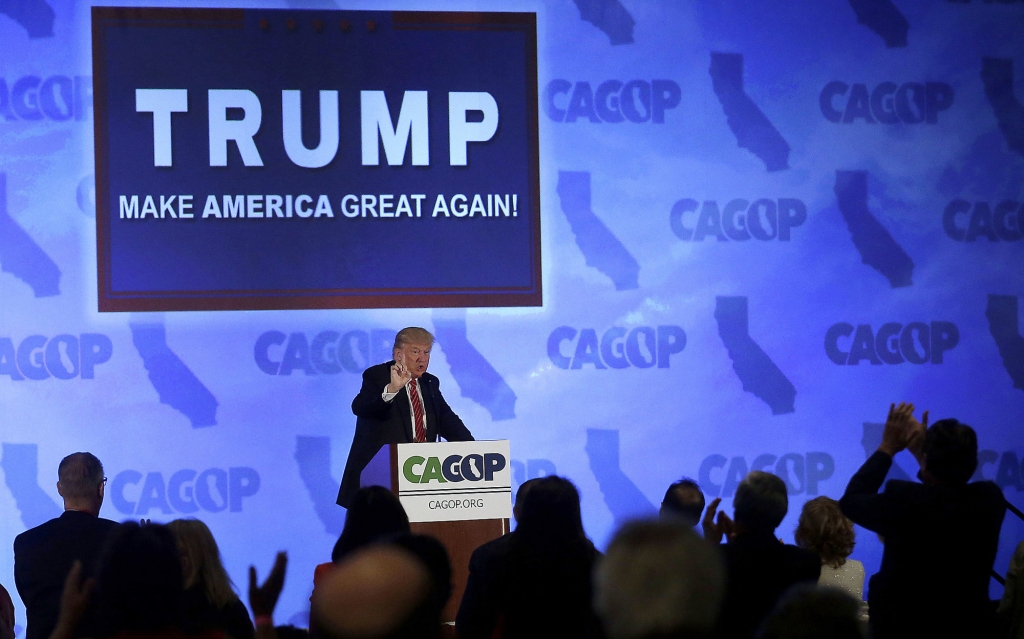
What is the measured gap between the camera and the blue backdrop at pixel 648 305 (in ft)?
19.2

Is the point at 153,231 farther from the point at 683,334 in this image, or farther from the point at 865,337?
the point at 865,337

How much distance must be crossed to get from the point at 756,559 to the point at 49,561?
205cm

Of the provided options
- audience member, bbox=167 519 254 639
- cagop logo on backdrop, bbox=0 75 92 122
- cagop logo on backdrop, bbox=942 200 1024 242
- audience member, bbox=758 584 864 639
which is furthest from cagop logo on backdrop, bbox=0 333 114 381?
audience member, bbox=758 584 864 639

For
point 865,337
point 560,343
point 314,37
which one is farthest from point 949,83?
point 314,37

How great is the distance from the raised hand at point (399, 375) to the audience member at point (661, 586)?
11.4ft

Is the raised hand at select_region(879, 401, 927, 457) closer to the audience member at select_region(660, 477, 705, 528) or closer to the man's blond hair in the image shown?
the audience member at select_region(660, 477, 705, 528)

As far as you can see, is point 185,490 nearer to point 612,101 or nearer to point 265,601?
point 612,101

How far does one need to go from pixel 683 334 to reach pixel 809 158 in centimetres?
130

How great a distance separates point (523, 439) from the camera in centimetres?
614

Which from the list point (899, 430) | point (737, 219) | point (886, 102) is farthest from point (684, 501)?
point (886, 102)

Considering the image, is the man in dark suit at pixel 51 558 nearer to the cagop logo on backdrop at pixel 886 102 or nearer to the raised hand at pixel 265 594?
the raised hand at pixel 265 594

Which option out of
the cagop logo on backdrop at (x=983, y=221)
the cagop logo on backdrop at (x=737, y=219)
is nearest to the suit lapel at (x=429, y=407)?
the cagop logo on backdrop at (x=737, y=219)

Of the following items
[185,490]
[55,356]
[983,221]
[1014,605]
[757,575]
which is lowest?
[1014,605]

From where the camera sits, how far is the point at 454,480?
4.16m
